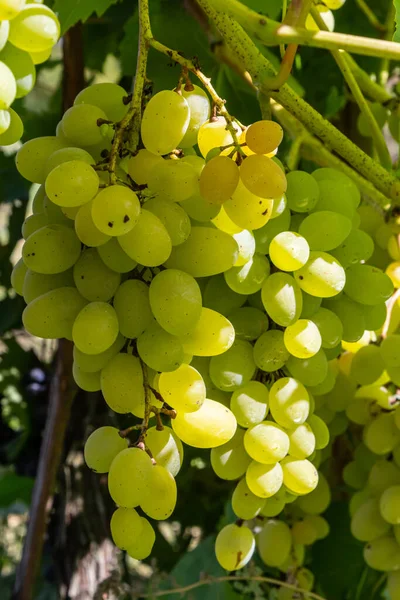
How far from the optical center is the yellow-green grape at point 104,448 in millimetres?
457

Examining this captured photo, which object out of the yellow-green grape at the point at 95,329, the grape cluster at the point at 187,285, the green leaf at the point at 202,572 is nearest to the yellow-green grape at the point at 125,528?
the grape cluster at the point at 187,285

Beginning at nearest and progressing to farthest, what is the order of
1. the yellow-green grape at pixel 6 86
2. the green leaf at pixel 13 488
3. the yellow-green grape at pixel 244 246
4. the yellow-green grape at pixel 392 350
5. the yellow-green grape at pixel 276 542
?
1. the yellow-green grape at pixel 6 86
2. the yellow-green grape at pixel 244 246
3. the yellow-green grape at pixel 392 350
4. the yellow-green grape at pixel 276 542
5. the green leaf at pixel 13 488

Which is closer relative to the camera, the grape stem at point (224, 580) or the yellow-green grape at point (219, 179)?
the yellow-green grape at point (219, 179)

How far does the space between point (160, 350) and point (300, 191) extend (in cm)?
19

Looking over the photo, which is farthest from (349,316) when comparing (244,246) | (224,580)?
(224,580)

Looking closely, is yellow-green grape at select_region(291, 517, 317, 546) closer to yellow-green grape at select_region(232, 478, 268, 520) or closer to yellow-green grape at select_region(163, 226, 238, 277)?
yellow-green grape at select_region(232, 478, 268, 520)

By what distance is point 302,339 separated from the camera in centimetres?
50

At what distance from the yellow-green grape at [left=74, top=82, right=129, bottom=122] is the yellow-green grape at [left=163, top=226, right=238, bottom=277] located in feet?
0.39

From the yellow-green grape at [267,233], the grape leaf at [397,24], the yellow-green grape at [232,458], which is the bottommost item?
the yellow-green grape at [232,458]

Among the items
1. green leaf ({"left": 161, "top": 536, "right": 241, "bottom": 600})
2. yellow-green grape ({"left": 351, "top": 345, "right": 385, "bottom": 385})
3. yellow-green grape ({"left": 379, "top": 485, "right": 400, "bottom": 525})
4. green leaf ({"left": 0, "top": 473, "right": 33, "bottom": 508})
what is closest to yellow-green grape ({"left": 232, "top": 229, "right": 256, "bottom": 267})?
yellow-green grape ({"left": 351, "top": 345, "right": 385, "bottom": 385})

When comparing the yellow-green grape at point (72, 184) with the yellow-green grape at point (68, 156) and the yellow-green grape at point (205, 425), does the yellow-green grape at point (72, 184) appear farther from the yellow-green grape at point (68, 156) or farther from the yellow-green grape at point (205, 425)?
the yellow-green grape at point (205, 425)

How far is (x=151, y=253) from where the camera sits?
406 mm

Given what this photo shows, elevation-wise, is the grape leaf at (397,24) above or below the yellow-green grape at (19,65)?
above

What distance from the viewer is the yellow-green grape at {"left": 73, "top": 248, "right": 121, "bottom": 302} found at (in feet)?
1.41
